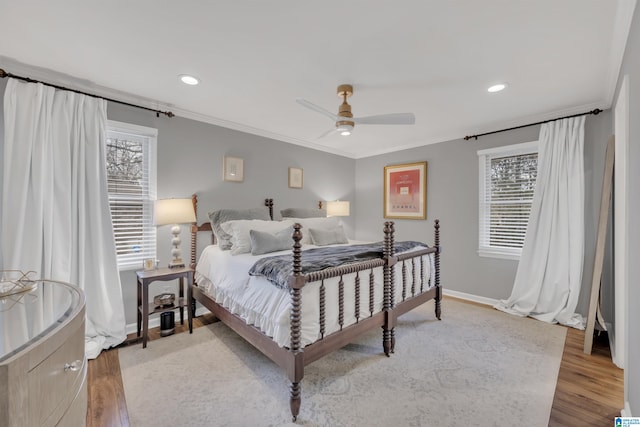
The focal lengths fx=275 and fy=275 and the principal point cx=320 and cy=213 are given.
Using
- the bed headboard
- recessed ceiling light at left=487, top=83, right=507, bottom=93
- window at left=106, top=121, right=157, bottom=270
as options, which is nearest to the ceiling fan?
recessed ceiling light at left=487, top=83, right=507, bottom=93


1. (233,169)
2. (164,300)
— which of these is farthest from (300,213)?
(164,300)

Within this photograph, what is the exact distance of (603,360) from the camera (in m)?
2.38

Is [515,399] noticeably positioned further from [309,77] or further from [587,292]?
[309,77]

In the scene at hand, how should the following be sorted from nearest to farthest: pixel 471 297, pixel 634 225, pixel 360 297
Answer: pixel 634 225
pixel 360 297
pixel 471 297

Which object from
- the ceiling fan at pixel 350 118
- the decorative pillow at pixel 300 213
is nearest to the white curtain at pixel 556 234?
the ceiling fan at pixel 350 118

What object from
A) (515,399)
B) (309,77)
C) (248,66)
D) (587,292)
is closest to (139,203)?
(248,66)

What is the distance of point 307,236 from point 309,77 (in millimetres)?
1965

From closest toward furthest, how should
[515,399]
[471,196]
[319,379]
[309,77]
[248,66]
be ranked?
[515,399] → [319,379] → [248,66] → [309,77] → [471,196]

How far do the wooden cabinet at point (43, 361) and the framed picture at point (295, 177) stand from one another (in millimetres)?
3388

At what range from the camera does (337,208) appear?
480cm

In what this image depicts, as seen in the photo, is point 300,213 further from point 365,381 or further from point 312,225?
point 365,381

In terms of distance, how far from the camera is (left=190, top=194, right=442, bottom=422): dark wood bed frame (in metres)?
1.76

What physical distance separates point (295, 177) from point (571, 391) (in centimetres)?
380

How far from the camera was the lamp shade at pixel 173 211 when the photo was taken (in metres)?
2.88
